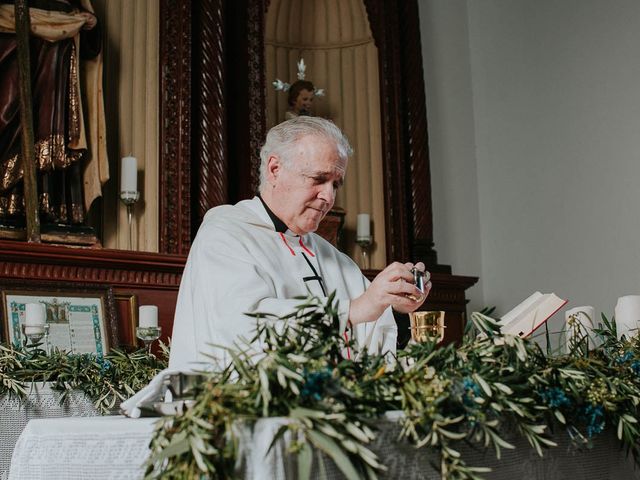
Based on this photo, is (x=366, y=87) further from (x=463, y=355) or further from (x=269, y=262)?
(x=463, y=355)

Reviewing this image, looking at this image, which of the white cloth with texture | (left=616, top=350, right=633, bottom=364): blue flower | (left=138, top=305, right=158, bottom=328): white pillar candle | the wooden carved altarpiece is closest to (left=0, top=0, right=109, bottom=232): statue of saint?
the wooden carved altarpiece

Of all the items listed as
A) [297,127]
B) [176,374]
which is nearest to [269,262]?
[297,127]

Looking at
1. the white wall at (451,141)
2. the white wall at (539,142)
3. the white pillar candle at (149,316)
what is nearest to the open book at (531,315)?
the white pillar candle at (149,316)

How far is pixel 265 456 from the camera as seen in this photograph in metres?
1.51

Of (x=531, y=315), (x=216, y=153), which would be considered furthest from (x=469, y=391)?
(x=216, y=153)

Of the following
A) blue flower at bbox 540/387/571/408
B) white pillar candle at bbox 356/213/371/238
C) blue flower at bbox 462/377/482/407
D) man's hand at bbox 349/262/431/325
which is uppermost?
white pillar candle at bbox 356/213/371/238

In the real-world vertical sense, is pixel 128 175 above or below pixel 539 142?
below

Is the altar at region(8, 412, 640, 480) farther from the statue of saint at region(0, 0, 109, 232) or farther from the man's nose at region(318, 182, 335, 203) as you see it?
the statue of saint at region(0, 0, 109, 232)

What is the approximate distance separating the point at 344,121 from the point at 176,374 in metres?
4.61

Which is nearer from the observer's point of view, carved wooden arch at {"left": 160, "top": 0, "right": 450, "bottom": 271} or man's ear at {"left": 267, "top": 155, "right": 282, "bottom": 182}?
man's ear at {"left": 267, "top": 155, "right": 282, "bottom": 182}

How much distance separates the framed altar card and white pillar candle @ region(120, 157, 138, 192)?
611 millimetres

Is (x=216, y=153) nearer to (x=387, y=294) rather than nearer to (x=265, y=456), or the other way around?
(x=387, y=294)

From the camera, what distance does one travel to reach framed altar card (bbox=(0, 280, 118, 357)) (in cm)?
419

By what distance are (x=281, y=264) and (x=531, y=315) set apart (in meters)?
0.77
